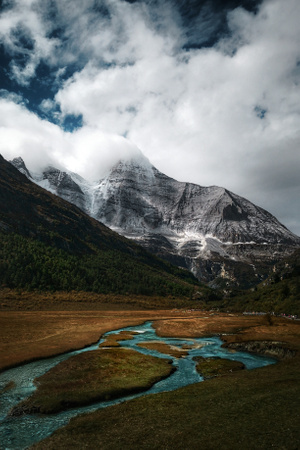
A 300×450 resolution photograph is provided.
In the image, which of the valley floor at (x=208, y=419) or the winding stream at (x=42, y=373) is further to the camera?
the winding stream at (x=42, y=373)

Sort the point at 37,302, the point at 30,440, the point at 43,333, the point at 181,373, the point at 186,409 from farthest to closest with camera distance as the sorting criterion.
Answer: the point at 37,302
the point at 43,333
the point at 181,373
the point at 186,409
the point at 30,440

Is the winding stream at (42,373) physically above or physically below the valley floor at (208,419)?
below

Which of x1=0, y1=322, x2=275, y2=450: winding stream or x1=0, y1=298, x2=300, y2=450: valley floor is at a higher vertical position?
x1=0, y1=298, x2=300, y2=450: valley floor

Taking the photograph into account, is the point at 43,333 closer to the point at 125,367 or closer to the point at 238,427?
the point at 125,367

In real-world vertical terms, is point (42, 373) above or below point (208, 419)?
below

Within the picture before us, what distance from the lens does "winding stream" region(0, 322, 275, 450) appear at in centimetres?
2116

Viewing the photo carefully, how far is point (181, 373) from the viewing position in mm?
38594

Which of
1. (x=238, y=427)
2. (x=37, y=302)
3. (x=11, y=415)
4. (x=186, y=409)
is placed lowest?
(x=37, y=302)

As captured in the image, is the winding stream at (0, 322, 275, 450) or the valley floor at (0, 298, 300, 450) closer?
the valley floor at (0, 298, 300, 450)

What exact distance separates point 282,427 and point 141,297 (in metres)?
178

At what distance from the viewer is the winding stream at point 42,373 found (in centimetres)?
2116

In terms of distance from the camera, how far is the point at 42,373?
121 ft

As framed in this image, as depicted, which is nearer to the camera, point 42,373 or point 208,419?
point 208,419

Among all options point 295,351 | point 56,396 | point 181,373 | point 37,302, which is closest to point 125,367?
point 181,373
